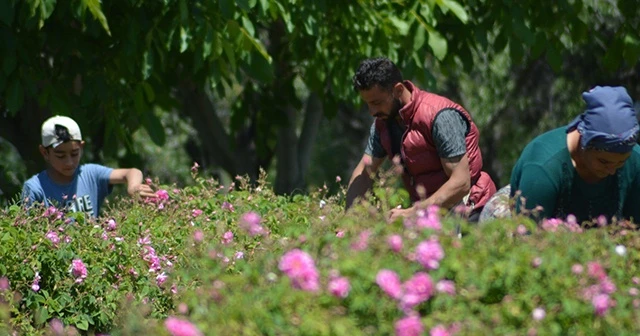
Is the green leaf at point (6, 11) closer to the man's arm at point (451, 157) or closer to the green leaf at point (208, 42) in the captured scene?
the green leaf at point (208, 42)

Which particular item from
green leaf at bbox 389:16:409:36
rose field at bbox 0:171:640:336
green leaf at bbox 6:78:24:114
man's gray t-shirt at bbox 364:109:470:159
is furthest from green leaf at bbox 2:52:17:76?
rose field at bbox 0:171:640:336

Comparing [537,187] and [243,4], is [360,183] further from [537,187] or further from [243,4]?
[243,4]

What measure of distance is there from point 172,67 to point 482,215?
5.34 meters

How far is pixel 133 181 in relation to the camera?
255 inches

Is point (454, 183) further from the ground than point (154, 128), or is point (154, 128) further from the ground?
point (454, 183)

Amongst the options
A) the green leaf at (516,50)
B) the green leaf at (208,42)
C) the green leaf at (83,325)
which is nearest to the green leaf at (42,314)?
the green leaf at (83,325)

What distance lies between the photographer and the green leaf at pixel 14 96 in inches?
335

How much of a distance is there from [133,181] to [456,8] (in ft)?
11.5

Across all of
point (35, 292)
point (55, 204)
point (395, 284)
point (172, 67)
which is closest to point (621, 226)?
point (395, 284)

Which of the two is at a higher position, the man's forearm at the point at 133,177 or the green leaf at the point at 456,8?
the green leaf at the point at 456,8

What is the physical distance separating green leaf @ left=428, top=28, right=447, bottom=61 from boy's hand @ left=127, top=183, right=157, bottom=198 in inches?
122

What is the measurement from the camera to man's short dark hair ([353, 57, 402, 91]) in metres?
5.48

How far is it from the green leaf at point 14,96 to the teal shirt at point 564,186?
4742mm

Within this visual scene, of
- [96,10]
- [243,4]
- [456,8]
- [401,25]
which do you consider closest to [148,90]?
[243,4]
